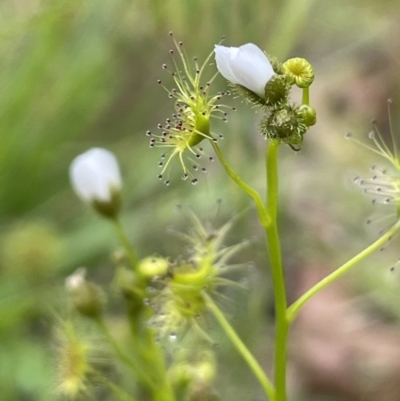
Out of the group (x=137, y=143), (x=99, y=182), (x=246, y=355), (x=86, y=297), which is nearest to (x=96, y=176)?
(x=99, y=182)

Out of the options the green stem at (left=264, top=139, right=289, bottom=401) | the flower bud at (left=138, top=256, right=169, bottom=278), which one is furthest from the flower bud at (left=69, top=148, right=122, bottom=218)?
the green stem at (left=264, top=139, right=289, bottom=401)

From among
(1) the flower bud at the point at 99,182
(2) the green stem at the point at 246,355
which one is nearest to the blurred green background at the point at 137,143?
(1) the flower bud at the point at 99,182

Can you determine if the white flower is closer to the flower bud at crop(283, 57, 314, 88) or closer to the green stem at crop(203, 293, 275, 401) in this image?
the flower bud at crop(283, 57, 314, 88)

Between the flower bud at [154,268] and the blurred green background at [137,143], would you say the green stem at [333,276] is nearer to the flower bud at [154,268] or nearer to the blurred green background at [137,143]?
the flower bud at [154,268]

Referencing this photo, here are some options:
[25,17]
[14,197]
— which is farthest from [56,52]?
[14,197]

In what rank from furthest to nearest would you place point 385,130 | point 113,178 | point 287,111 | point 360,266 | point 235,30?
point 385,130 → point 360,266 → point 235,30 → point 113,178 → point 287,111

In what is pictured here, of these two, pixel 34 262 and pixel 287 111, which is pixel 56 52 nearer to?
pixel 34 262
